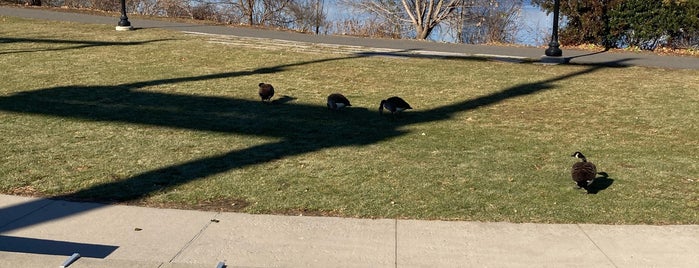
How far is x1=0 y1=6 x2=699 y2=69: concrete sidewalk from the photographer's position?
1762cm

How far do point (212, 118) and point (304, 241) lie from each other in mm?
5187

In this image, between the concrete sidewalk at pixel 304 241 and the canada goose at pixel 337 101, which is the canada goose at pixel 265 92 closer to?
the canada goose at pixel 337 101

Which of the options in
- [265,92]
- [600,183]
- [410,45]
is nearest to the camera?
[600,183]

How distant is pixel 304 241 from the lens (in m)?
5.77

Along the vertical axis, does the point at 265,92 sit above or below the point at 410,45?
below

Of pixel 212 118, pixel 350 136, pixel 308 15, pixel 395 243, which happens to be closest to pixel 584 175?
pixel 395 243

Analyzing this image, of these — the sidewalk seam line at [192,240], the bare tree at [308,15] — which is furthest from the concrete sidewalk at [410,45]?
the sidewalk seam line at [192,240]

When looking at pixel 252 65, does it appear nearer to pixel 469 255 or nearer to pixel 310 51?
pixel 310 51

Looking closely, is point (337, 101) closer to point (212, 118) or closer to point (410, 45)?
point (212, 118)

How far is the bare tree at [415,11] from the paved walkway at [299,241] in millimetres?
23576

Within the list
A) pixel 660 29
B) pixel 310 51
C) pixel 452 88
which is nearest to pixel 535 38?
pixel 660 29

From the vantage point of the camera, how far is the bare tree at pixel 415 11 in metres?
29.5

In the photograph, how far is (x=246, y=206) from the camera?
21.7ft

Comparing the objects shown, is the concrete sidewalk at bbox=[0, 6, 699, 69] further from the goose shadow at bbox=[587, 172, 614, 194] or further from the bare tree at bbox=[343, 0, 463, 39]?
the goose shadow at bbox=[587, 172, 614, 194]
